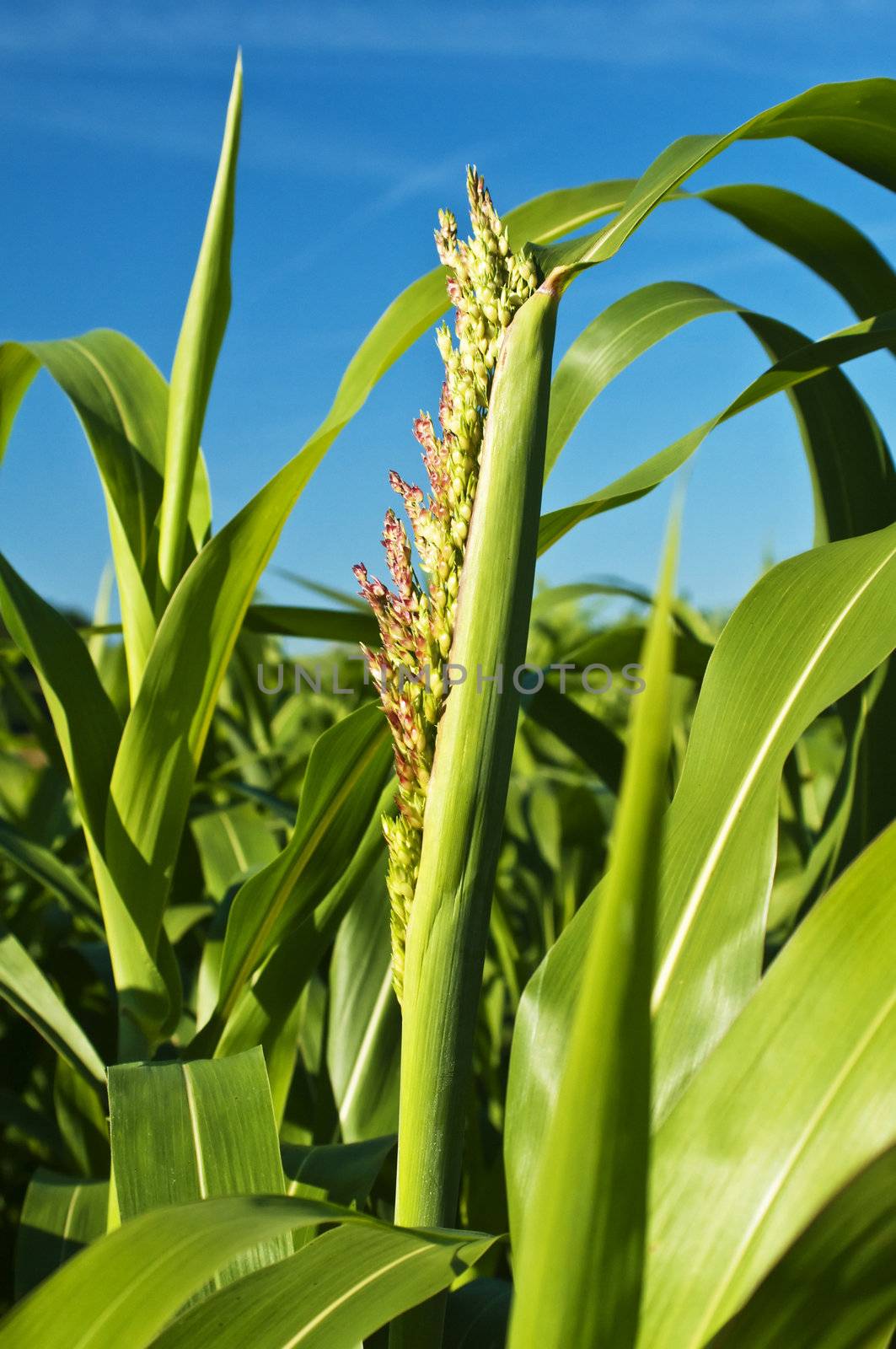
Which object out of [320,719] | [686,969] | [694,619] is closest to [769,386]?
[686,969]

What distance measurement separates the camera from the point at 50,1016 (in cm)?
96

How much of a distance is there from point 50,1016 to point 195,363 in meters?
0.65

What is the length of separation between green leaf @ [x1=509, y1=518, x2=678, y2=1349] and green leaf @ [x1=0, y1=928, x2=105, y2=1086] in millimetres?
734

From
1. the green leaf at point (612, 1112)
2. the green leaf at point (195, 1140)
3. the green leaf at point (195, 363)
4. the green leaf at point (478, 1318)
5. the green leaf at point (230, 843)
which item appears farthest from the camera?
the green leaf at point (230, 843)

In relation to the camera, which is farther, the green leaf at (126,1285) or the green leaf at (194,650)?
the green leaf at (194,650)

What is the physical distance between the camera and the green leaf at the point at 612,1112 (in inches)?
11.2

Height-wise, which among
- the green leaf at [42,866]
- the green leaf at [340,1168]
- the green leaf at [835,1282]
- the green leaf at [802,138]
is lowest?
the green leaf at [340,1168]

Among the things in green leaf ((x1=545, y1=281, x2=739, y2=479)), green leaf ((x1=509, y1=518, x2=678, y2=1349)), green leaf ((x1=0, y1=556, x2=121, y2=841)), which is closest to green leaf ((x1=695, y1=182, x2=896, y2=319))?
green leaf ((x1=545, y1=281, x2=739, y2=479))

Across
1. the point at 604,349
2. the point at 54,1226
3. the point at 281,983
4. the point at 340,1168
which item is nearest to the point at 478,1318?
the point at 340,1168

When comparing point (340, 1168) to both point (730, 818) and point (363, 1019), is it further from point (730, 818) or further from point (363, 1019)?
point (730, 818)

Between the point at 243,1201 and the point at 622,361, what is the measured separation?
2.29 feet

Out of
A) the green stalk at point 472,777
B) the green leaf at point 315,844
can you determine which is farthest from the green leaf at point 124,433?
the green stalk at point 472,777

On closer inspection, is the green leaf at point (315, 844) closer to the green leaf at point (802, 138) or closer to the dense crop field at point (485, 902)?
the dense crop field at point (485, 902)

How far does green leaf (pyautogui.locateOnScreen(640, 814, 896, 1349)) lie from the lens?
39 cm
